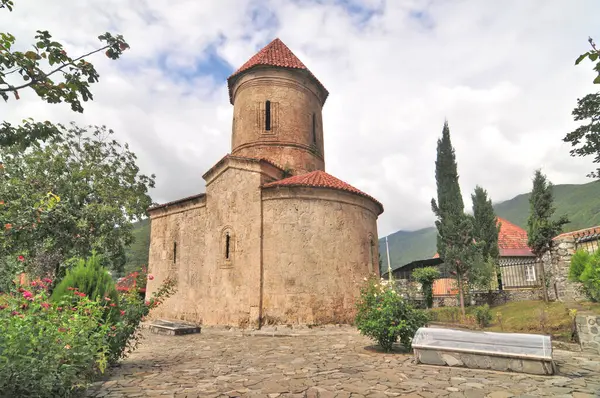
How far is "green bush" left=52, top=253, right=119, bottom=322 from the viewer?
577 cm

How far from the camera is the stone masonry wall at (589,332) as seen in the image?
6.48 m

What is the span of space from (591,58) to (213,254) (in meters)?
11.2

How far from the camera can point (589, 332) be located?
6.62 metres

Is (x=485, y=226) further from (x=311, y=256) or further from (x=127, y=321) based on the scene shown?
(x=127, y=321)

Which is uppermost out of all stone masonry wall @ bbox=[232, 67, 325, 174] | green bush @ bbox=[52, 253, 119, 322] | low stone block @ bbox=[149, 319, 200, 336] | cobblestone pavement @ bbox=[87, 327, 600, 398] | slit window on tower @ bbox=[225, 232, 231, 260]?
stone masonry wall @ bbox=[232, 67, 325, 174]

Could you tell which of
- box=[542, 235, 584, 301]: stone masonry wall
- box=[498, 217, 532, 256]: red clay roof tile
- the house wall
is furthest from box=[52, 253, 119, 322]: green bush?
box=[498, 217, 532, 256]: red clay roof tile

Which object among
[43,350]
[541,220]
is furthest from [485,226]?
[43,350]

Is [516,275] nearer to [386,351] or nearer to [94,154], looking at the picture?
[386,351]

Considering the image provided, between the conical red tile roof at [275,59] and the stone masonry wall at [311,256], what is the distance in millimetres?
6578

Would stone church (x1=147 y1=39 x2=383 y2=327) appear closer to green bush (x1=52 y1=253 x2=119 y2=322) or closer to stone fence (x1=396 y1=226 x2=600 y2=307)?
stone fence (x1=396 y1=226 x2=600 y2=307)

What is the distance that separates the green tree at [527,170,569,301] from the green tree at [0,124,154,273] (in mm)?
17356

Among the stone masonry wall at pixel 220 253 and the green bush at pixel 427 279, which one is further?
the green bush at pixel 427 279

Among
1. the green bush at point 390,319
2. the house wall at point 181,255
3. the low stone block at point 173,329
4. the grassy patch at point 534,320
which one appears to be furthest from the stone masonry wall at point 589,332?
the house wall at point 181,255

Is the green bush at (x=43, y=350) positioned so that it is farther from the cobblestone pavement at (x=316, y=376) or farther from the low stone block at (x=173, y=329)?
the low stone block at (x=173, y=329)
